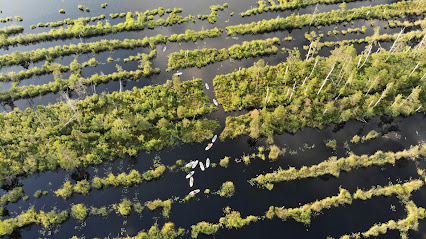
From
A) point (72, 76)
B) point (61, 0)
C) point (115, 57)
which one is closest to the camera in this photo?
point (72, 76)

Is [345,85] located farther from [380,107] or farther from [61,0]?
[61,0]

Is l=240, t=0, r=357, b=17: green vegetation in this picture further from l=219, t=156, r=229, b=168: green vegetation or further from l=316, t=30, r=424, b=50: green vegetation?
l=219, t=156, r=229, b=168: green vegetation

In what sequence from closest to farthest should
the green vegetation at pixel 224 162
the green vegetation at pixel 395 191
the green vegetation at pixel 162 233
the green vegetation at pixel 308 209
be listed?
the green vegetation at pixel 162 233, the green vegetation at pixel 308 209, the green vegetation at pixel 395 191, the green vegetation at pixel 224 162

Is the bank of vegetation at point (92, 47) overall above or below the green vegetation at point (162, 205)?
above

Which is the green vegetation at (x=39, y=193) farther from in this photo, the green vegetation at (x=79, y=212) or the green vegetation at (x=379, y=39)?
the green vegetation at (x=379, y=39)

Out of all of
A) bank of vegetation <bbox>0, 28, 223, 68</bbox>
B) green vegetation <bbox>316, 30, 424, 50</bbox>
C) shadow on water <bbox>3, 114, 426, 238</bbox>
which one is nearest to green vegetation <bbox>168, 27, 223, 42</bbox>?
bank of vegetation <bbox>0, 28, 223, 68</bbox>

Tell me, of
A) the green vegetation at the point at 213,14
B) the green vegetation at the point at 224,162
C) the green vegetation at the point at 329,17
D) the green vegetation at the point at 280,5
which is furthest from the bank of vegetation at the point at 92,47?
the green vegetation at the point at 224,162

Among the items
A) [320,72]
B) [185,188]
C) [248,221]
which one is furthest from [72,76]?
[320,72]
